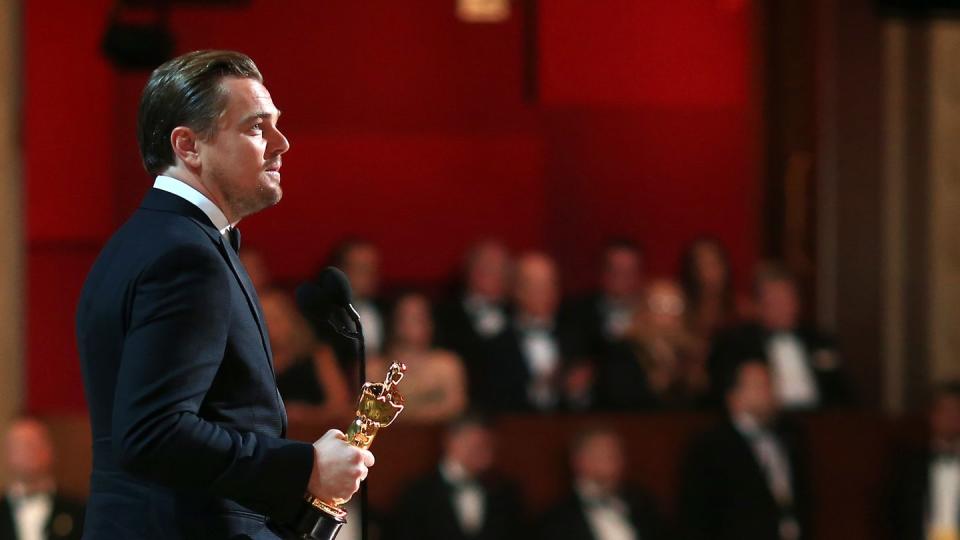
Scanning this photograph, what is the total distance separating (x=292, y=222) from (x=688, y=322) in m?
3.60

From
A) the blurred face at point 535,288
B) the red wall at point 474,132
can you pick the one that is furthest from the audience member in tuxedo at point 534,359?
the red wall at point 474,132

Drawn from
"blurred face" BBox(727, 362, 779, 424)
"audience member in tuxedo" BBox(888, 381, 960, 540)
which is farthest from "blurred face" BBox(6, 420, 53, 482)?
"audience member in tuxedo" BBox(888, 381, 960, 540)

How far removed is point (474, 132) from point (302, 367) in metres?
4.19

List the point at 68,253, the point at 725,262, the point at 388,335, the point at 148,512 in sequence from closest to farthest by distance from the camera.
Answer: the point at 148,512, the point at 388,335, the point at 725,262, the point at 68,253

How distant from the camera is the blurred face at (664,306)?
24.2 ft

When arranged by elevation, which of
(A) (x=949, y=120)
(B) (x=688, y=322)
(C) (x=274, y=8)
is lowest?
(B) (x=688, y=322)

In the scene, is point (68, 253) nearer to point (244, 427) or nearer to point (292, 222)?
point (292, 222)

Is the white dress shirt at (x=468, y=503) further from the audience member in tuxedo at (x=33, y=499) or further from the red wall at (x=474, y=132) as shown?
the red wall at (x=474, y=132)

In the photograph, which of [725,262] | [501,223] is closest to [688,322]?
[725,262]

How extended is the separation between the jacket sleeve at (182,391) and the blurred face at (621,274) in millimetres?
5388

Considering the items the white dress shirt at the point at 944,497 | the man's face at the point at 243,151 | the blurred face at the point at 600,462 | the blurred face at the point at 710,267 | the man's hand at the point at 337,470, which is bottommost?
the white dress shirt at the point at 944,497

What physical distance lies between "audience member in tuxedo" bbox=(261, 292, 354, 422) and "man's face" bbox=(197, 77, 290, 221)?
4.48 m

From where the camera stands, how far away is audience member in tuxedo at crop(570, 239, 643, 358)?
24.3 feet

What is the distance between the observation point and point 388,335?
718 centimetres
